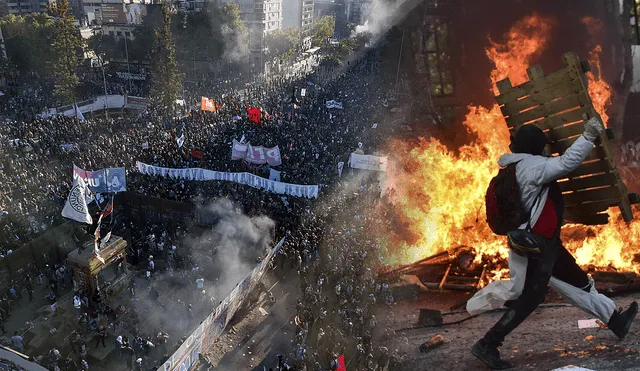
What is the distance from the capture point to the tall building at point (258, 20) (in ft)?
213

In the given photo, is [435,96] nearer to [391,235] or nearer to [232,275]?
[391,235]

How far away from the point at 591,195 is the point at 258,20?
72.5 m

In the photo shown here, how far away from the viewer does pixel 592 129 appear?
5.79 metres

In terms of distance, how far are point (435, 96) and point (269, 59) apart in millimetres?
44535

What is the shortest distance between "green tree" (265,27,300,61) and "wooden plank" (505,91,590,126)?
198 feet

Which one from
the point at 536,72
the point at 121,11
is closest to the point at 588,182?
the point at 536,72

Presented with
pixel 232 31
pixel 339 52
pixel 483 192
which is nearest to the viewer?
pixel 483 192

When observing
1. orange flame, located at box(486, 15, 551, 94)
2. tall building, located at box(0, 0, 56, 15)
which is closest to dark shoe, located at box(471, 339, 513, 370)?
orange flame, located at box(486, 15, 551, 94)

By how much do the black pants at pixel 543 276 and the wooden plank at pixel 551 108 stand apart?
2.01 meters

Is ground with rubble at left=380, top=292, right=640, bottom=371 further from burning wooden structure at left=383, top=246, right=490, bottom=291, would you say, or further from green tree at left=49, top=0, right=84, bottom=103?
green tree at left=49, top=0, right=84, bottom=103

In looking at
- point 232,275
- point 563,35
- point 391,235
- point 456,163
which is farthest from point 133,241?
point 563,35

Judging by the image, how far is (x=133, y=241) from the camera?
19766 millimetres

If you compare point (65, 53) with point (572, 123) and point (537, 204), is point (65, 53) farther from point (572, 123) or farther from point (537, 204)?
point (537, 204)

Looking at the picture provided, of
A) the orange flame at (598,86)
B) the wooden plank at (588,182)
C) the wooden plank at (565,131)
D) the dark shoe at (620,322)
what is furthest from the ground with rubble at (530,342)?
the orange flame at (598,86)
